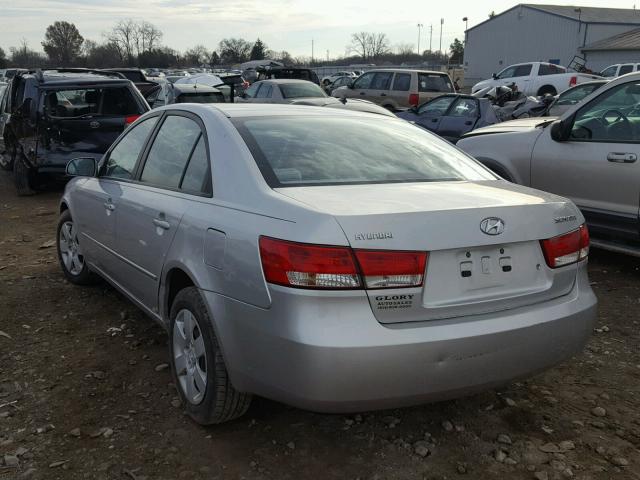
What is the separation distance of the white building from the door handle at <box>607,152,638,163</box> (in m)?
44.0

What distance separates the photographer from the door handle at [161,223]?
10.5 feet

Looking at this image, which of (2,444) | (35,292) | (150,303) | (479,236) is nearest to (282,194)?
(479,236)

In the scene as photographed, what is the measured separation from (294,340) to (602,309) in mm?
3107

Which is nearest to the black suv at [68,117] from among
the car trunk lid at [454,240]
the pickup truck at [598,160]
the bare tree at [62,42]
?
the pickup truck at [598,160]

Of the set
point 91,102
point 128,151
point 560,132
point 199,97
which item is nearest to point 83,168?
point 128,151

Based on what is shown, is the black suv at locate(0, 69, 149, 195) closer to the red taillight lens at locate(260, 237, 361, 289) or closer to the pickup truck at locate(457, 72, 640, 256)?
the pickup truck at locate(457, 72, 640, 256)

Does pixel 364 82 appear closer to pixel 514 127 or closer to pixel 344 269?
pixel 514 127

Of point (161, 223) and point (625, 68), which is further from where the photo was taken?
point (625, 68)

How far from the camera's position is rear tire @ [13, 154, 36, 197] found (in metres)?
9.50

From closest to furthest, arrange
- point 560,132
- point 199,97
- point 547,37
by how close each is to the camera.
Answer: point 560,132 < point 199,97 < point 547,37

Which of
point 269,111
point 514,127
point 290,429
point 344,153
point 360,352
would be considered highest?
point 269,111

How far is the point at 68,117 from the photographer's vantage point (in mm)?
8992

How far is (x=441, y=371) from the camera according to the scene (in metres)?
2.43

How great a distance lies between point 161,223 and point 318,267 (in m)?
1.28
